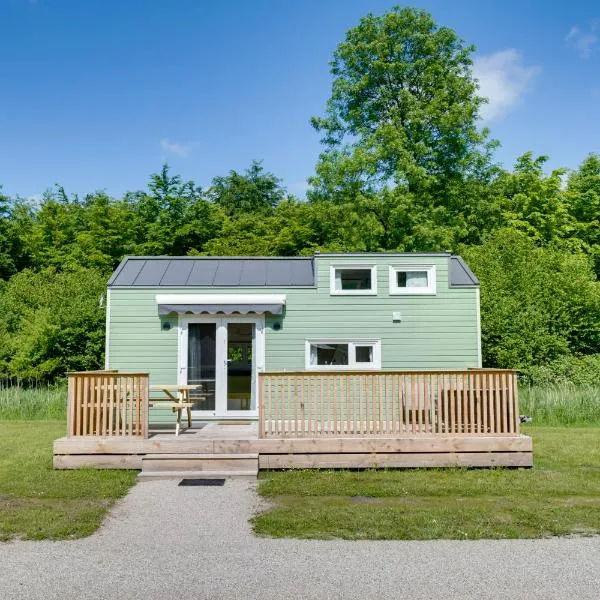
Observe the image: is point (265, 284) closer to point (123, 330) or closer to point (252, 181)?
point (123, 330)

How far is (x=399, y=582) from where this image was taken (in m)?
3.94

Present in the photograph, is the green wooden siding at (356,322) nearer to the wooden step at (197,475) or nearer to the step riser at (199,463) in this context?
the step riser at (199,463)

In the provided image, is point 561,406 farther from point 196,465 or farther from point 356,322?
point 196,465

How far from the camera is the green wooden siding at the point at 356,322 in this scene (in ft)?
38.1

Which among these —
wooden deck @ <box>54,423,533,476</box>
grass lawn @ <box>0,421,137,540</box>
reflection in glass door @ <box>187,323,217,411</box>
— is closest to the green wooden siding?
reflection in glass door @ <box>187,323,217,411</box>

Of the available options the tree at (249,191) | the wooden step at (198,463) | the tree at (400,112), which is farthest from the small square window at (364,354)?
the tree at (249,191)

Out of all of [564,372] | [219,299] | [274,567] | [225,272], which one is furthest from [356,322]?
[564,372]

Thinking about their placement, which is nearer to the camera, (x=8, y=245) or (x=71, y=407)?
(x=71, y=407)

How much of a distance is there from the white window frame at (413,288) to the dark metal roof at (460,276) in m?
0.37

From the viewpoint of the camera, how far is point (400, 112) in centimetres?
2288

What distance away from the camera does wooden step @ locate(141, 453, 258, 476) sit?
7.66 m

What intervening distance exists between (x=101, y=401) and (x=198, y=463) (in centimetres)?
155

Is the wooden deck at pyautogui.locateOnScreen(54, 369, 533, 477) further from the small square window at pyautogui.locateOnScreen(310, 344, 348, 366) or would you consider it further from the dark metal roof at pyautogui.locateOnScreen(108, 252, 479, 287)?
the dark metal roof at pyautogui.locateOnScreen(108, 252, 479, 287)

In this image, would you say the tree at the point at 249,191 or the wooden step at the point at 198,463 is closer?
the wooden step at the point at 198,463
